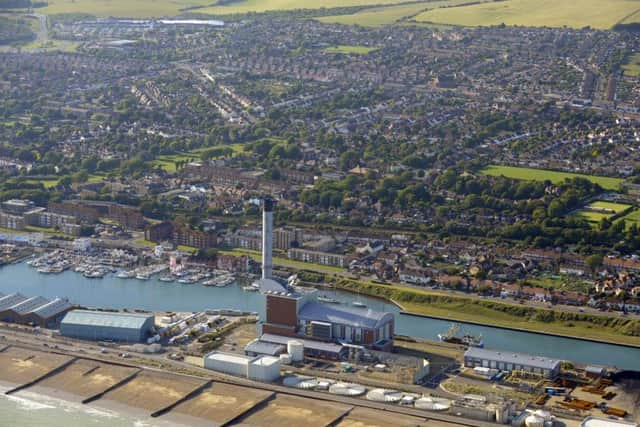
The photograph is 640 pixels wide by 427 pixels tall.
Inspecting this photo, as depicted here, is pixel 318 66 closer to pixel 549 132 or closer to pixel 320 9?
pixel 549 132

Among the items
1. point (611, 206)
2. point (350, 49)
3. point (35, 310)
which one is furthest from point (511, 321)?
point (350, 49)

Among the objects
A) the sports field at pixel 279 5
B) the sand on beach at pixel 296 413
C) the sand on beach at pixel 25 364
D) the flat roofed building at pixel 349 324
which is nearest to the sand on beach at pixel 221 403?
the sand on beach at pixel 296 413

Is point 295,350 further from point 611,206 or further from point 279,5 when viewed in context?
point 279,5

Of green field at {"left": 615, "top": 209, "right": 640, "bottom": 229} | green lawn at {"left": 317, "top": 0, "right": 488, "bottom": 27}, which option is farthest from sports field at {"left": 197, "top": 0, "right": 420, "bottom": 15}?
green field at {"left": 615, "top": 209, "right": 640, "bottom": 229}

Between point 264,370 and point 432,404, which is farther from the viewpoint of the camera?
point 264,370

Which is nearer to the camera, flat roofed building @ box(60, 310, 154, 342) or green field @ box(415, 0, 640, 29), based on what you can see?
flat roofed building @ box(60, 310, 154, 342)

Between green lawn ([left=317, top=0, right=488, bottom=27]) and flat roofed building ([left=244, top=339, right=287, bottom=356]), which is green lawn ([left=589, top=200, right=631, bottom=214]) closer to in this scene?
flat roofed building ([left=244, top=339, right=287, bottom=356])
